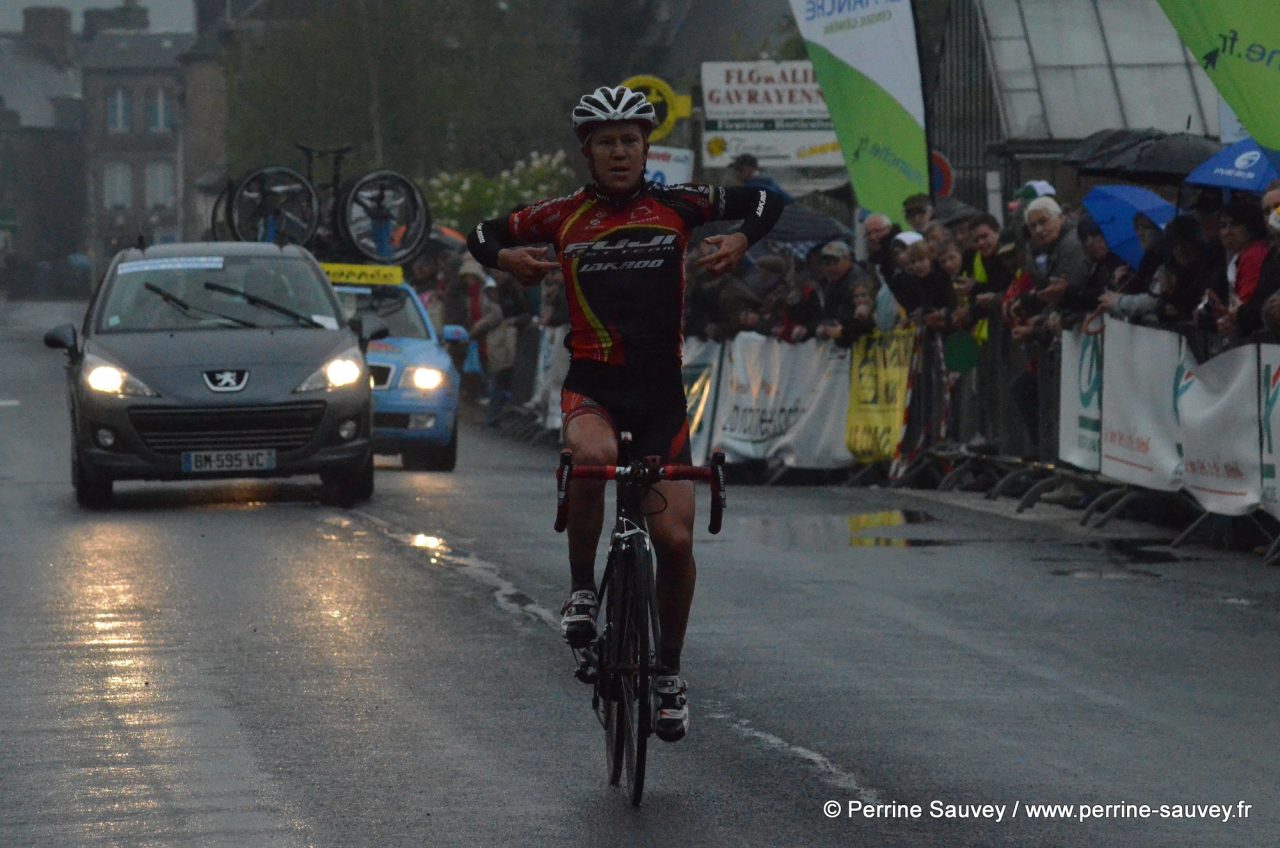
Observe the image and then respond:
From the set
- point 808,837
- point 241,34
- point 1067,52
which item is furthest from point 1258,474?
point 241,34

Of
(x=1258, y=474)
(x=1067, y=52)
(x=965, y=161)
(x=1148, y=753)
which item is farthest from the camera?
(x=965, y=161)

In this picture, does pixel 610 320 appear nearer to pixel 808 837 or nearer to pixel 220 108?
pixel 808 837

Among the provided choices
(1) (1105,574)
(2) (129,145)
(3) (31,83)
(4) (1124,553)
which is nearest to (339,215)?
(4) (1124,553)

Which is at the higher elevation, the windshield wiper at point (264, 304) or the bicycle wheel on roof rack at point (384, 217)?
the bicycle wheel on roof rack at point (384, 217)

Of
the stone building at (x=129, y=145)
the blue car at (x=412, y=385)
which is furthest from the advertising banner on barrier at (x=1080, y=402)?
the stone building at (x=129, y=145)

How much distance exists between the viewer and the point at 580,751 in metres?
8.24

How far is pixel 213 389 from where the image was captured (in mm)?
17641

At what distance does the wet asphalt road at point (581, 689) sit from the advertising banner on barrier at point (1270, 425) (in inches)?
14.6

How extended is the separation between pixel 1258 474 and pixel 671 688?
7.21 m

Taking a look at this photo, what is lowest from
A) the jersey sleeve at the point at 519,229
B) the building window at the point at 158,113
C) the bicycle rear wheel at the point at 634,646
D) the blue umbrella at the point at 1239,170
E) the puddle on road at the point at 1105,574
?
the puddle on road at the point at 1105,574

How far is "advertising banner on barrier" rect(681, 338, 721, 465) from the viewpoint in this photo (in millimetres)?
23328

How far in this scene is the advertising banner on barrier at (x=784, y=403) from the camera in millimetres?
21219

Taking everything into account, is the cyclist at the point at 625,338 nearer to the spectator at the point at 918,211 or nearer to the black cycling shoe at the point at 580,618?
the black cycling shoe at the point at 580,618

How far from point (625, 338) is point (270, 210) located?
20686mm
